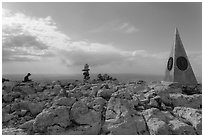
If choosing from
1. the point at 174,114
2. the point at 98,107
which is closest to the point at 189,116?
the point at 174,114

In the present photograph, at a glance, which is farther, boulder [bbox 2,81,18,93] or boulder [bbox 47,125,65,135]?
boulder [bbox 2,81,18,93]

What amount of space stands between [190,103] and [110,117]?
429 cm

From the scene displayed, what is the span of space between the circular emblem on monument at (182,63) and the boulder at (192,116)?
203 inches

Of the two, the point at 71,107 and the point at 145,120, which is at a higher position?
the point at 71,107

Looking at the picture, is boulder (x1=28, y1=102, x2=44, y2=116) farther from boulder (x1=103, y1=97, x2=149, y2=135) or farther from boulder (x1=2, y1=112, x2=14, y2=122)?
boulder (x1=103, y1=97, x2=149, y2=135)

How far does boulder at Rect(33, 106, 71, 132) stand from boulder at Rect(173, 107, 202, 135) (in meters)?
4.57

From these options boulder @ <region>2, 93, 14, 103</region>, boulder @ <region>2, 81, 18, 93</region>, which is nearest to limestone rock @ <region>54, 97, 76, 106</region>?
boulder @ <region>2, 93, 14, 103</region>

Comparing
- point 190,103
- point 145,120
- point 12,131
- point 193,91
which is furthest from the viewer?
point 193,91

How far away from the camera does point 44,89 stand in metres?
9.38

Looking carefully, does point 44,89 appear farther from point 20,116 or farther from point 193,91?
point 193,91

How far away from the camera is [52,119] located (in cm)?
564

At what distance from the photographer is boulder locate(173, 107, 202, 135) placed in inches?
227

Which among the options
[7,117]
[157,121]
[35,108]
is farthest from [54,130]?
[157,121]

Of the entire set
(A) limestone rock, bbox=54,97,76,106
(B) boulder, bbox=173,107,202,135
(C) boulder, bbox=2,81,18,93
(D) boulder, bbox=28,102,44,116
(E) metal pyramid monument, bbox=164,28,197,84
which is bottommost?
(B) boulder, bbox=173,107,202,135
